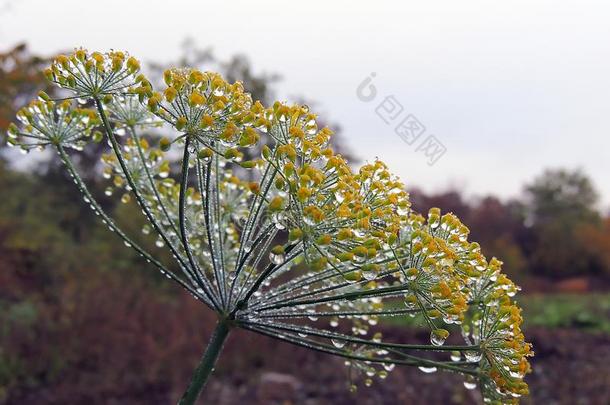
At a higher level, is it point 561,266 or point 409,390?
point 561,266

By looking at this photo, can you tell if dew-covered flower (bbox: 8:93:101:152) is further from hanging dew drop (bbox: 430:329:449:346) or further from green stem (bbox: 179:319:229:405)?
hanging dew drop (bbox: 430:329:449:346)

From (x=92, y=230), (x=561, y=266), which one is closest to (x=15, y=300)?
(x=92, y=230)

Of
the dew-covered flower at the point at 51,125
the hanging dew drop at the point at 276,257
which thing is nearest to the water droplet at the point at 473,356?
the hanging dew drop at the point at 276,257

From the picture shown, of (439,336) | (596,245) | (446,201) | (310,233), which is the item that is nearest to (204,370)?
(310,233)

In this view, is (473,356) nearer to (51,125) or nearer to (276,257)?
A: (276,257)

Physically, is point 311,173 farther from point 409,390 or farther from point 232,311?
point 409,390

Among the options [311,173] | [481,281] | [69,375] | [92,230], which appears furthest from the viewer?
[92,230]

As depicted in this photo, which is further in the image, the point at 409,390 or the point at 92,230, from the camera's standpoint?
the point at 92,230

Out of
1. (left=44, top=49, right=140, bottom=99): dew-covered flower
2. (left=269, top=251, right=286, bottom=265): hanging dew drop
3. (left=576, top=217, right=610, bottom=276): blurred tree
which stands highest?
(left=576, top=217, right=610, bottom=276): blurred tree

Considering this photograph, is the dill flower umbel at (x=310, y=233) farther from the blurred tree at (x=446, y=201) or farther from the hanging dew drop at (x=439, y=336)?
the blurred tree at (x=446, y=201)

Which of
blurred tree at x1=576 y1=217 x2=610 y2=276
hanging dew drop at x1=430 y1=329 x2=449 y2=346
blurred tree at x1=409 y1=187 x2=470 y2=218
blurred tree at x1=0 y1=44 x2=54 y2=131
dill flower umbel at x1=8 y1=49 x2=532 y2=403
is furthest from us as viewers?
blurred tree at x1=576 y1=217 x2=610 y2=276

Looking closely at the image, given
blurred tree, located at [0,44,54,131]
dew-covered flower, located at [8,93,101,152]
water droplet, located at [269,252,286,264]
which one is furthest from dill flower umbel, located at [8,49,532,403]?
blurred tree, located at [0,44,54,131]
